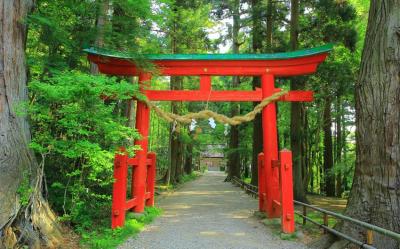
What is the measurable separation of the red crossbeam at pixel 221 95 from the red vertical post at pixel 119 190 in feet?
7.93

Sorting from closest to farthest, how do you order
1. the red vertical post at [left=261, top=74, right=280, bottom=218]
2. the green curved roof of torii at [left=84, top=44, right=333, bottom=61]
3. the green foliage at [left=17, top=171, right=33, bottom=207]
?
the green foliage at [left=17, top=171, right=33, bottom=207] → the green curved roof of torii at [left=84, top=44, right=333, bottom=61] → the red vertical post at [left=261, top=74, right=280, bottom=218]

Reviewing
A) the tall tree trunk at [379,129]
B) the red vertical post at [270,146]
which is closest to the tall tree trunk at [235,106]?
the red vertical post at [270,146]

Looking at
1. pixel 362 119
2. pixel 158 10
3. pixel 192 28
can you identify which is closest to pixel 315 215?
pixel 362 119

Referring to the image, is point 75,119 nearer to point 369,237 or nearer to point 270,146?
point 369,237

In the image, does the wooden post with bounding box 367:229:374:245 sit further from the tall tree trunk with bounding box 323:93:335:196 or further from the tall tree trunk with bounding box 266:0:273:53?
the tall tree trunk with bounding box 323:93:335:196

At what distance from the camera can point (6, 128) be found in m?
6.73

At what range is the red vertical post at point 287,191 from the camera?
827 centimetres

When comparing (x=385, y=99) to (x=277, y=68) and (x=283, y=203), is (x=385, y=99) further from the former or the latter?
(x=277, y=68)

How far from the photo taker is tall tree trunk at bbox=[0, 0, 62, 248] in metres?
6.27

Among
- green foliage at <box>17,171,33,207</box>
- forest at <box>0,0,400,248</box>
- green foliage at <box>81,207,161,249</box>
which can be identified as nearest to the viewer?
forest at <box>0,0,400,248</box>

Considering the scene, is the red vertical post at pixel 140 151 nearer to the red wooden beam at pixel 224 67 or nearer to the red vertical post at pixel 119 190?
the red wooden beam at pixel 224 67

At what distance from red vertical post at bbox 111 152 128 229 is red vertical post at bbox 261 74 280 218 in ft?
13.2

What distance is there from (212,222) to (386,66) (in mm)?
6212

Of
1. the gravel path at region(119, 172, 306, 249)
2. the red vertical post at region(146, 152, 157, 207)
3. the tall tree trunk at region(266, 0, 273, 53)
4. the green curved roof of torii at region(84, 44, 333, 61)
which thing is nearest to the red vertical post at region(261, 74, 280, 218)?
the green curved roof of torii at region(84, 44, 333, 61)
